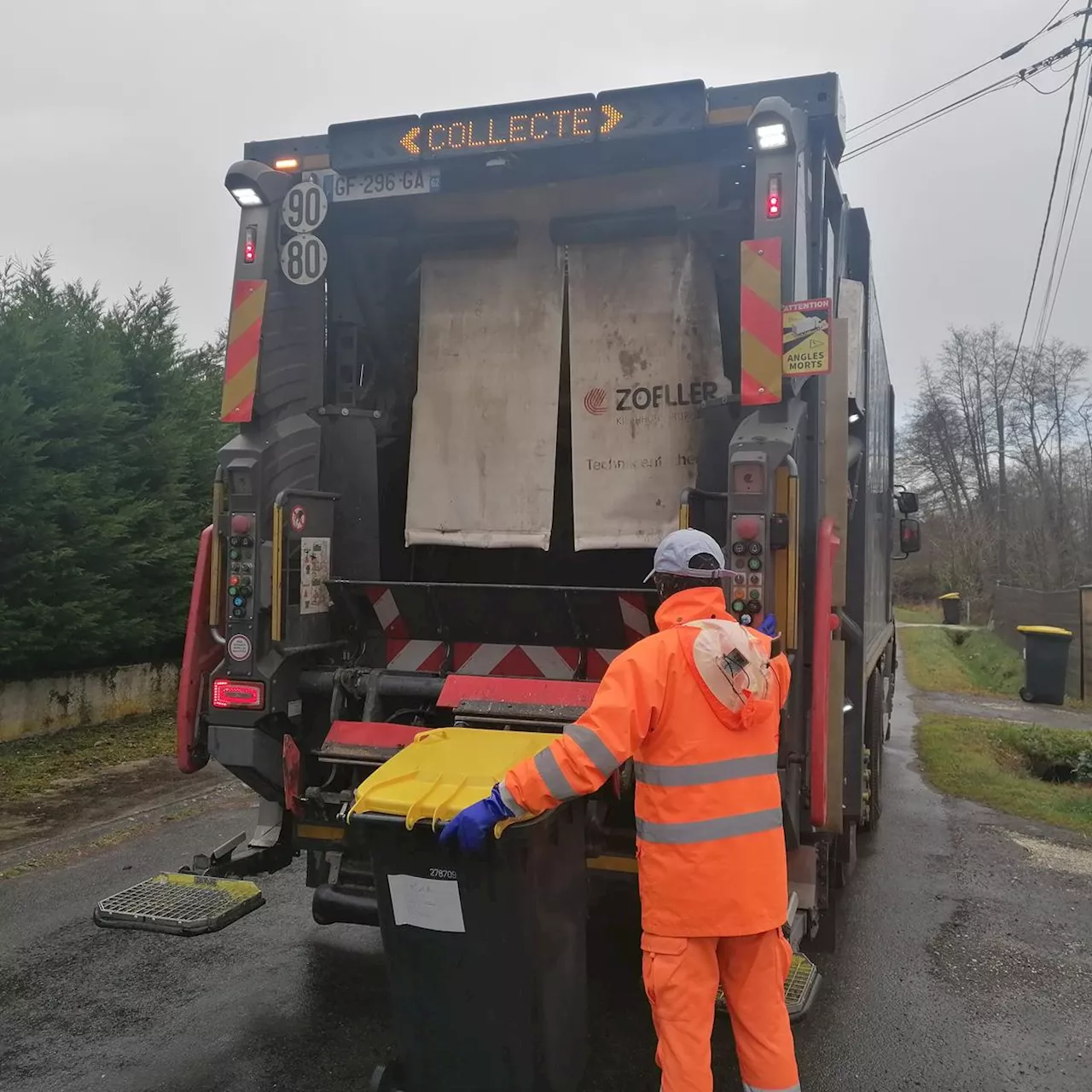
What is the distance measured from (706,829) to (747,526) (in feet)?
3.38

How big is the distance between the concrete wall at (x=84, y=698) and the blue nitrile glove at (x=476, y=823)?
22.3 feet

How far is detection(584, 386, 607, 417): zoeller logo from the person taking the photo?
402 centimetres

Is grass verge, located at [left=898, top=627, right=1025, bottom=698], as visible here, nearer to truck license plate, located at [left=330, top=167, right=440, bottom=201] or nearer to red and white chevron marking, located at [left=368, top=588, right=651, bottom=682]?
red and white chevron marking, located at [left=368, top=588, right=651, bottom=682]

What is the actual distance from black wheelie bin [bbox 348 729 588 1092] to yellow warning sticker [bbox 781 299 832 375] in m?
1.61

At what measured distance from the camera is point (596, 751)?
235cm

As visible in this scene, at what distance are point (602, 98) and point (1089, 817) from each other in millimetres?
5921

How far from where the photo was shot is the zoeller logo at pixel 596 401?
4.02 m

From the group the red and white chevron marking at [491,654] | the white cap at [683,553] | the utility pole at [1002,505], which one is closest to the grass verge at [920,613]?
the utility pole at [1002,505]

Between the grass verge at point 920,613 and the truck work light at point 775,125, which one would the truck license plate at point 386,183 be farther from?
the grass verge at point 920,613

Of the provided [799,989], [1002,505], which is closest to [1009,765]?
[799,989]

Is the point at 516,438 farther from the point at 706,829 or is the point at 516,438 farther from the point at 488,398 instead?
the point at 706,829

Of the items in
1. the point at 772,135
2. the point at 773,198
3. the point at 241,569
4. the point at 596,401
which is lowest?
the point at 241,569

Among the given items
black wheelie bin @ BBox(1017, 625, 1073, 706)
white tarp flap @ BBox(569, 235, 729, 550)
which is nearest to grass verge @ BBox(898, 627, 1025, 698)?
black wheelie bin @ BBox(1017, 625, 1073, 706)

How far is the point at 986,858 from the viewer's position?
5.72 m
